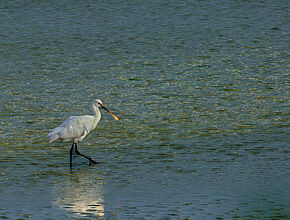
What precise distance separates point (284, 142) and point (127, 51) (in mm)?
11999

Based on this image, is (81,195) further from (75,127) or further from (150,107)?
(150,107)

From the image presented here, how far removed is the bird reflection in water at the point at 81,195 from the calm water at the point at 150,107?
0.05ft

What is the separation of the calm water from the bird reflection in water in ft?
0.05

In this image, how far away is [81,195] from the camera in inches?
420

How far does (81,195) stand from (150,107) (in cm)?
679

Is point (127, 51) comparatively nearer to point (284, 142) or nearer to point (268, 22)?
point (268, 22)

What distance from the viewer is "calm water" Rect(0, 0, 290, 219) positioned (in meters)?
10.5

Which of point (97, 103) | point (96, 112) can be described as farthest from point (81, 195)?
point (97, 103)

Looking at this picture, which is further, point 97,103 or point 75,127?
point 97,103

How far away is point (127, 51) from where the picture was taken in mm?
24844

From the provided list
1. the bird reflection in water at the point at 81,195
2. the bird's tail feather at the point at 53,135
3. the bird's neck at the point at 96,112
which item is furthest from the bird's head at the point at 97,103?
the bird reflection in water at the point at 81,195

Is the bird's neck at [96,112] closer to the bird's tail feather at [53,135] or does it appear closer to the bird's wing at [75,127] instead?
the bird's wing at [75,127]

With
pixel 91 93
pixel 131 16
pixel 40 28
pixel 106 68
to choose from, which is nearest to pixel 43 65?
pixel 106 68

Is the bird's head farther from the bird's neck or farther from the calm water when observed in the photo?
the calm water
